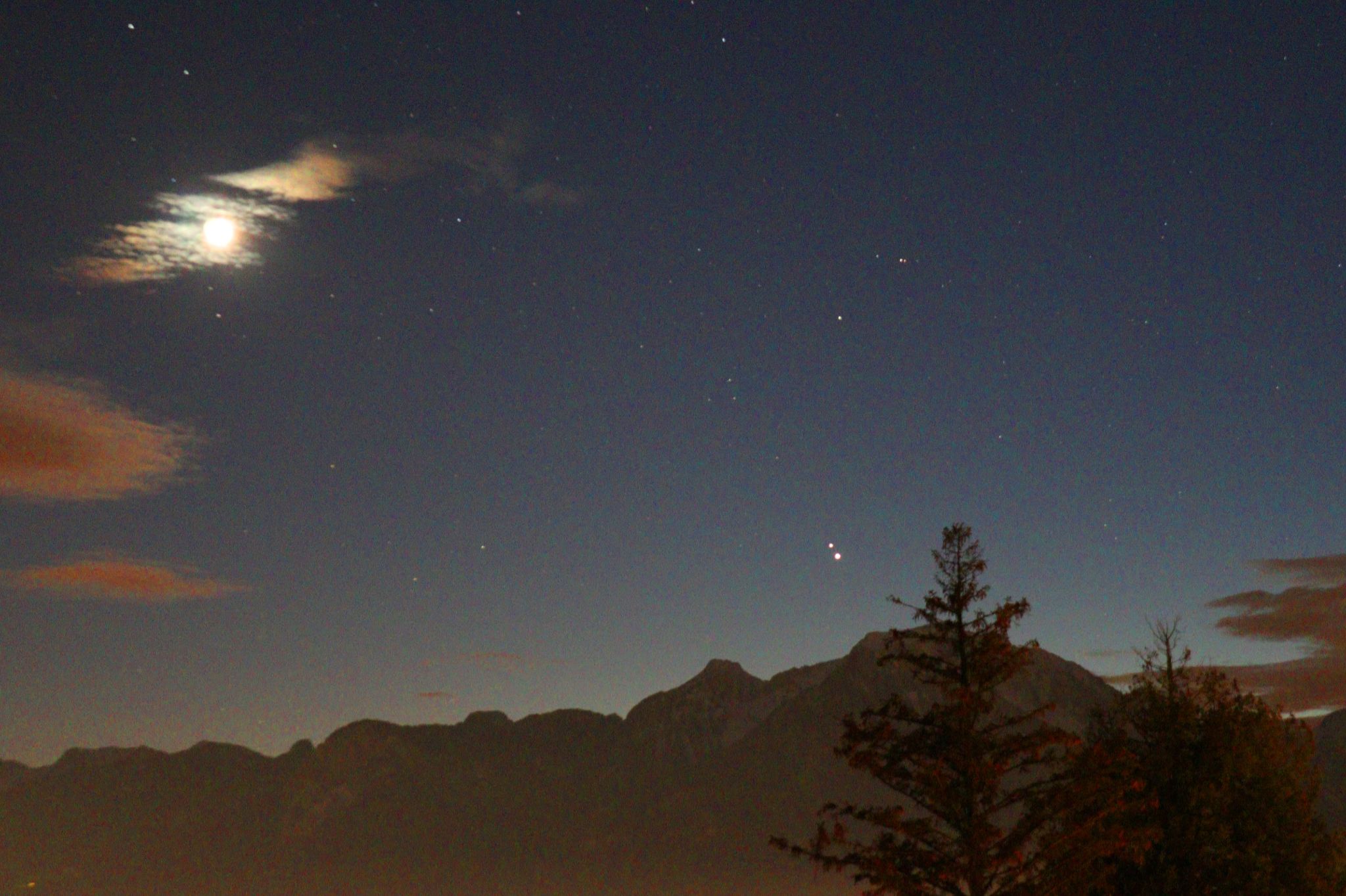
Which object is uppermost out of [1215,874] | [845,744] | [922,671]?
[922,671]

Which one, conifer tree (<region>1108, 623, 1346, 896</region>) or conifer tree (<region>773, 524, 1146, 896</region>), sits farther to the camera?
conifer tree (<region>1108, 623, 1346, 896</region>)

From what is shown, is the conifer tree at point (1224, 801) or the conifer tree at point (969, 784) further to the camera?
the conifer tree at point (1224, 801)

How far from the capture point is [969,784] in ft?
85.7

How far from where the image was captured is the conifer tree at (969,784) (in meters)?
25.7

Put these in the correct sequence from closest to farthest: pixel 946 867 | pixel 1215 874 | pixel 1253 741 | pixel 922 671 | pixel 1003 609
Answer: pixel 946 867
pixel 1003 609
pixel 922 671
pixel 1215 874
pixel 1253 741

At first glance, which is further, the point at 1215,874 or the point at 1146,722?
the point at 1146,722

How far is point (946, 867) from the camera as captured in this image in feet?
84.1

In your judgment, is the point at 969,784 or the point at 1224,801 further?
the point at 1224,801

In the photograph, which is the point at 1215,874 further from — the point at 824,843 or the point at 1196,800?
the point at 824,843

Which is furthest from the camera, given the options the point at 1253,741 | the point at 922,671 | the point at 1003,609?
the point at 1253,741

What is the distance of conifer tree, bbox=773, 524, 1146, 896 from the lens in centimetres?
2567

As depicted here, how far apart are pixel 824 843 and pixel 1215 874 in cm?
1188

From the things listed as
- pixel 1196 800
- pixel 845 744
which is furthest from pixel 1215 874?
pixel 845 744

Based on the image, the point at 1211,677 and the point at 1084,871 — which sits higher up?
the point at 1211,677
